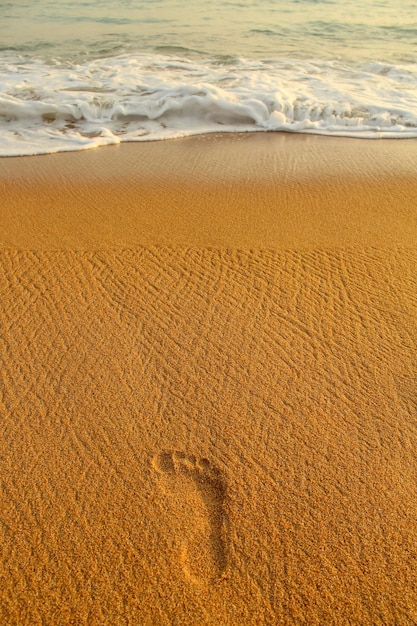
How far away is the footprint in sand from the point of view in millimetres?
1545

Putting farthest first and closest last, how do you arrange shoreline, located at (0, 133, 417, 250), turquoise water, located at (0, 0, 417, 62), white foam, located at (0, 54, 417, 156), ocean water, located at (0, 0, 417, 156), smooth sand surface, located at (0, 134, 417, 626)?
turquoise water, located at (0, 0, 417, 62) < ocean water, located at (0, 0, 417, 156) < white foam, located at (0, 54, 417, 156) < shoreline, located at (0, 133, 417, 250) < smooth sand surface, located at (0, 134, 417, 626)

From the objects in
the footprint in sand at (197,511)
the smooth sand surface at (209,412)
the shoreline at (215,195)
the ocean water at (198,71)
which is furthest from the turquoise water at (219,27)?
the footprint in sand at (197,511)

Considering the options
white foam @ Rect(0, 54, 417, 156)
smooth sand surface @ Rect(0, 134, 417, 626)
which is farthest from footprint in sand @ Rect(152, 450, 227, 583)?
white foam @ Rect(0, 54, 417, 156)

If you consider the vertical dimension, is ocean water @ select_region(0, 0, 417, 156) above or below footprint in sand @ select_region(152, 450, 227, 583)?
above

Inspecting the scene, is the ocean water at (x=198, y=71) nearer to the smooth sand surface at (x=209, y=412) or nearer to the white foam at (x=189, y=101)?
the white foam at (x=189, y=101)


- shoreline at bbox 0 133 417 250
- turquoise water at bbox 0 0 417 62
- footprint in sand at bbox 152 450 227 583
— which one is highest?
turquoise water at bbox 0 0 417 62

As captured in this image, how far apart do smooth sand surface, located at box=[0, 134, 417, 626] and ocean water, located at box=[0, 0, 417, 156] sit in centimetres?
259

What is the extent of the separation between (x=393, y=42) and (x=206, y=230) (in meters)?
8.77

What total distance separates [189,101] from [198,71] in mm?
1844

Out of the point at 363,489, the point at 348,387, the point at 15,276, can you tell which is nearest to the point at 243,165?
the point at 15,276

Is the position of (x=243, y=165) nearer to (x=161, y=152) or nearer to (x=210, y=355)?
(x=161, y=152)

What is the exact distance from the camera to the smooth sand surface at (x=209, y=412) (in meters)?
1.50

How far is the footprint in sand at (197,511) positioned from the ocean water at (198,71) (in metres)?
4.29

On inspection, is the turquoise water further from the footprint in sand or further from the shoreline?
the footprint in sand
